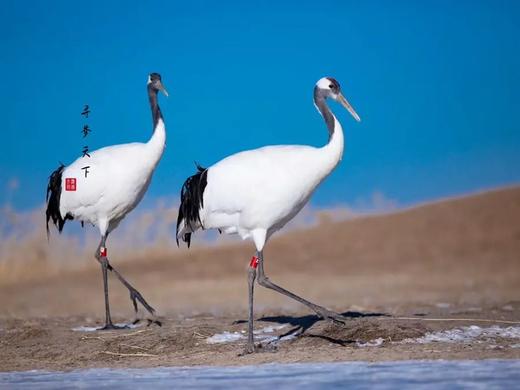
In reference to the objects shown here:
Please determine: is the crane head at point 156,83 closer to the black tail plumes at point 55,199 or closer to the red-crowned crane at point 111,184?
the red-crowned crane at point 111,184

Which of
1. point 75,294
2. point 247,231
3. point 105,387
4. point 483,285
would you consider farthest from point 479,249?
point 105,387

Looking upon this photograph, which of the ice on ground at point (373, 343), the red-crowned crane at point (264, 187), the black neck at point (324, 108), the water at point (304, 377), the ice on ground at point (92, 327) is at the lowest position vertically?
the water at point (304, 377)

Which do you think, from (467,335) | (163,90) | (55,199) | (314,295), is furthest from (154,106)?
(314,295)

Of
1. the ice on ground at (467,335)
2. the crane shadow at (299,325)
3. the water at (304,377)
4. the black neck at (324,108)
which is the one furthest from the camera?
the black neck at (324,108)

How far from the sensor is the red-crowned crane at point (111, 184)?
1305 cm

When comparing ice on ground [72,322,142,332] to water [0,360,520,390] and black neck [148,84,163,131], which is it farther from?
water [0,360,520,390]

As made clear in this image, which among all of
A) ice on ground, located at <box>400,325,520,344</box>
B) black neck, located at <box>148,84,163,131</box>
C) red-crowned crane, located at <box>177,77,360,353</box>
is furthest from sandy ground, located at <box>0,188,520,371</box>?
black neck, located at <box>148,84,163,131</box>

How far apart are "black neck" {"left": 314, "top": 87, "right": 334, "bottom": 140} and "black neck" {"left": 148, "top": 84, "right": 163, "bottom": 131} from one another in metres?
3.31

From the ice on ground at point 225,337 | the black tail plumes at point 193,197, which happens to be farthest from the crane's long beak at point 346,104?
the ice on ground at point 225,337

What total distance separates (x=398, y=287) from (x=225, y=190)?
16470 mm

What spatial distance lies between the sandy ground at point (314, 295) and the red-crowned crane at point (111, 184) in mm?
1477

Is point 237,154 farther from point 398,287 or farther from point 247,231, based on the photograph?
point 398,287

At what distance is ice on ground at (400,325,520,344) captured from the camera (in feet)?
32.0

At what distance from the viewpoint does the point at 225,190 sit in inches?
413
